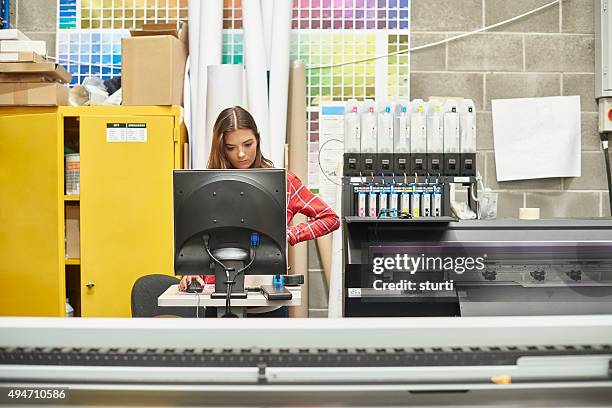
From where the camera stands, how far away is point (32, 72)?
3.81m

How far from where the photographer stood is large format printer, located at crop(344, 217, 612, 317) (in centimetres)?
335

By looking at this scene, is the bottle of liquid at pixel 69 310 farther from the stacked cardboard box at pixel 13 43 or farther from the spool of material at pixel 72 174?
the stacked cardboard box at pixel 13 43

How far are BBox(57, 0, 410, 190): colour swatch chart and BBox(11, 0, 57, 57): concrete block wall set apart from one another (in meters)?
0.05

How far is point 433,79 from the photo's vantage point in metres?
4.42

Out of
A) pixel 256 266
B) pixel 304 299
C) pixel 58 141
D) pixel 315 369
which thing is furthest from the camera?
pixel 304 299

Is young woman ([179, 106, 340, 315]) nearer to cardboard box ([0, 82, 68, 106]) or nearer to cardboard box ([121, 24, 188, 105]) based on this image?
cardboard box ([121, 24, 188, 105])

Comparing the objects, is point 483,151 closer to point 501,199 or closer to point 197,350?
point 501,199

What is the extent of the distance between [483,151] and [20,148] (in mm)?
2812

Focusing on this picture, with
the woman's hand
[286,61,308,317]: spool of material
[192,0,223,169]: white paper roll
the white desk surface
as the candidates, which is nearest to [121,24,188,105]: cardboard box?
[192,0,223,169]: white paper roll

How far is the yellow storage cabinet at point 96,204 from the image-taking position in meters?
3.87

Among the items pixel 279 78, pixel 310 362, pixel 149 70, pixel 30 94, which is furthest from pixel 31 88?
pixel 310 362

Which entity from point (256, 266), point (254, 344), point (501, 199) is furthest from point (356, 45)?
point (254, 344)

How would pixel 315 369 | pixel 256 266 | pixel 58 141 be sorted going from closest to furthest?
1. pixel 315 369
2. pixel 256 266
3. pixel 58 141

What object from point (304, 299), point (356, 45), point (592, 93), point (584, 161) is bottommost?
point (304, 299)
